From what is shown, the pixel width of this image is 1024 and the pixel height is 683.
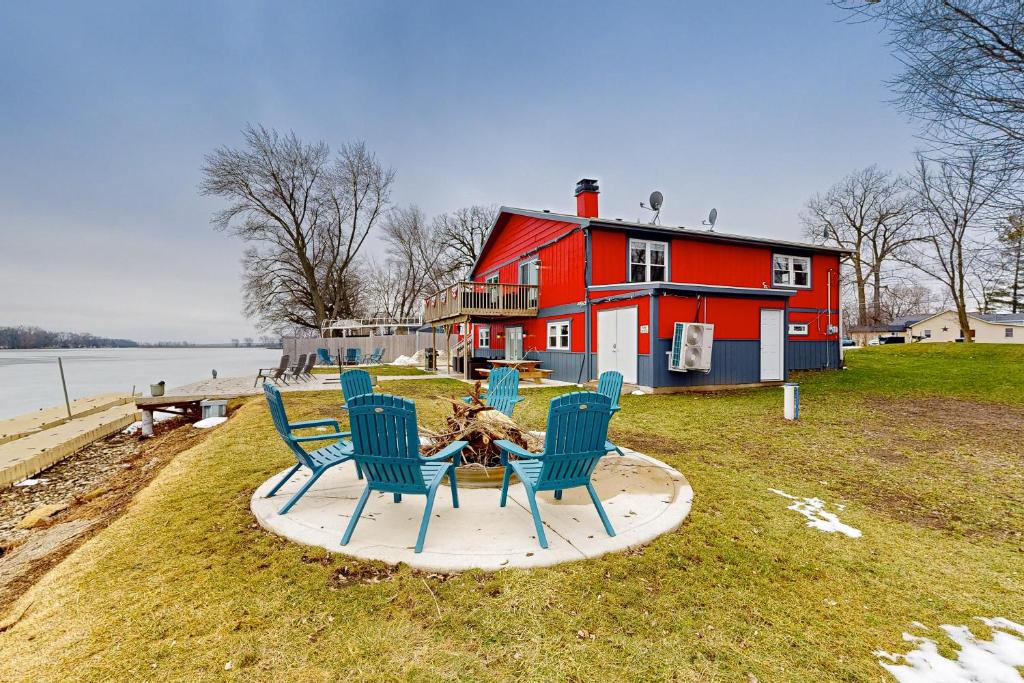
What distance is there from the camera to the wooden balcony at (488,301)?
14898mm

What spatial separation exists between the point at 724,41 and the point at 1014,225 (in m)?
7.75

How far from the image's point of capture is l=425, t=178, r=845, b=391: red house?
1113 centimetres

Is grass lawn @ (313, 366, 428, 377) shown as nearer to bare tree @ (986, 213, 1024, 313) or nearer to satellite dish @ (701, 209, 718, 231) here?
satellite dish @ (701, 209, 718, 231)

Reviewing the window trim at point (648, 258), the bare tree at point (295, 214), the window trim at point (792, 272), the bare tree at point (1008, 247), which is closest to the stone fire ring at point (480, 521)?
the bare tree at point (1008, 247)

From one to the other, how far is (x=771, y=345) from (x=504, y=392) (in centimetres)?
1003

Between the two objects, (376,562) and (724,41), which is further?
(724,41)

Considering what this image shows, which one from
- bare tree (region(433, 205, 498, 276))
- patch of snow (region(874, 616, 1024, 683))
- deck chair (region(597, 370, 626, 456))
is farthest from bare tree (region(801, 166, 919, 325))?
patch of snow (region(874, 616, 1024, 683))

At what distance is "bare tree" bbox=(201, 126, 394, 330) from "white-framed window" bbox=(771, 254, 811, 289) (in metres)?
24.6

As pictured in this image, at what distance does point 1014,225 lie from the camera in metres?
6.09

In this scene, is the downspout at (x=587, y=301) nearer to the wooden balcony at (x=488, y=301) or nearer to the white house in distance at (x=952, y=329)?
the wooden balcony at (x=488, y=301)

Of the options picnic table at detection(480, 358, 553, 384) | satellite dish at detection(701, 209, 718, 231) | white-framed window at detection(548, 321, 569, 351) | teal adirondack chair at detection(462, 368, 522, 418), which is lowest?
picnic table at detection(480, 358, 553, 384)

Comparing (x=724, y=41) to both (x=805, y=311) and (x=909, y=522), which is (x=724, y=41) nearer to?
(x=805, y=311)

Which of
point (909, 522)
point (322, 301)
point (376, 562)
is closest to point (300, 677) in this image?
point (376, 562)

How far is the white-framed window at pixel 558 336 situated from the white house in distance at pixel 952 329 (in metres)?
31.0
